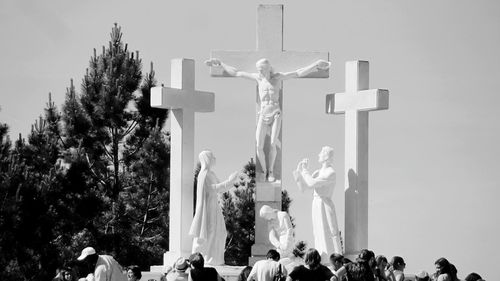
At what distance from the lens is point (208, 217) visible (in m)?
21.0

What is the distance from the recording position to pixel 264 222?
21.8 metres

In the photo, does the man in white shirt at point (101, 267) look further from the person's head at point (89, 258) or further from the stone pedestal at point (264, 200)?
the stone pedestal at point (264, 200)

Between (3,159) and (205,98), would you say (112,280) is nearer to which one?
(205,98)

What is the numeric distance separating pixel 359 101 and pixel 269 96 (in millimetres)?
1557

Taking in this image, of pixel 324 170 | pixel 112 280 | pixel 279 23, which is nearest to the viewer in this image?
pixel 112 280

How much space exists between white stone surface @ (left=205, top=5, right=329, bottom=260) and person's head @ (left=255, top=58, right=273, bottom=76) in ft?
1.02

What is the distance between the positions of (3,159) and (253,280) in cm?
1232

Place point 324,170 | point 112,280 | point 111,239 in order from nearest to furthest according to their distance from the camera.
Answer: point 112,280, point 324,170, point 111,239

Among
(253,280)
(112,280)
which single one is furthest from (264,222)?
(112,280)

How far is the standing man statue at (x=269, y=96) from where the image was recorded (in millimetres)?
21766

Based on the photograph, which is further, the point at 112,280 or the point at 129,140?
the point at 129,140

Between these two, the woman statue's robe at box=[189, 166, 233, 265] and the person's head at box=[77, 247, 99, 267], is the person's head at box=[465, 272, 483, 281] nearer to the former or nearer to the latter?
the person's head at box=[77, 247, 99, 267]

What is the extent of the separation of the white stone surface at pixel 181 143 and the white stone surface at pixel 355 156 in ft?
8.14

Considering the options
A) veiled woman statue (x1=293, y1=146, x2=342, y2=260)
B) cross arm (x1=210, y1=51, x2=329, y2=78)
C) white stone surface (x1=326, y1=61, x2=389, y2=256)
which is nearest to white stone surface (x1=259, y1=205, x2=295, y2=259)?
veiled woman statue (x1=293, y1=146, x2=342, y2=260)
